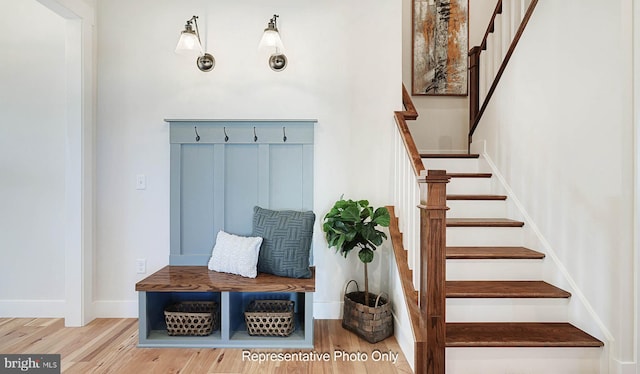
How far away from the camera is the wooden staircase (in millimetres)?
1773

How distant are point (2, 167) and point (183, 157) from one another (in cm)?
141

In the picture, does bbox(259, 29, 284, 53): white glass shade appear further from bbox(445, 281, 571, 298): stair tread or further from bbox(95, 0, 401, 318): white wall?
bbox(445, 281, 571, 298): stair tread

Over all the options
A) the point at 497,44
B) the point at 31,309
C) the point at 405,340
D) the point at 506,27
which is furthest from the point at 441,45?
the point at 31,309

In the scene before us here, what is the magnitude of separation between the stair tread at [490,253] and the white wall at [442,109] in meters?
1.69

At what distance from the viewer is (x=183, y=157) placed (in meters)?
2.69

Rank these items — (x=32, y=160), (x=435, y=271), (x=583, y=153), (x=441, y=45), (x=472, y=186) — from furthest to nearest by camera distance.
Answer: (x=441, y=45)
(x=472, y=186)
(x=32, y=160)
(x=583, y=153)
(x=435, y=271)

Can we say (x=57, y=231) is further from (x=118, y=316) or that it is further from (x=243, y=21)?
(x=243, y=21)

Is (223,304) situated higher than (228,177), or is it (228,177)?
(228,177)

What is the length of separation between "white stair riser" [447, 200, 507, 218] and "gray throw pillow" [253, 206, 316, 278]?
3.90 feet

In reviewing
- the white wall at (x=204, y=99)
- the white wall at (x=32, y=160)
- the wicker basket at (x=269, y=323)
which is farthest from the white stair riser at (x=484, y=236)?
the white wall at (x=32, y=160)

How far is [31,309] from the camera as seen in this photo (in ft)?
8.73

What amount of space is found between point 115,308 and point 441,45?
13.5ft

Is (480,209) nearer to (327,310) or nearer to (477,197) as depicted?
(477,197)

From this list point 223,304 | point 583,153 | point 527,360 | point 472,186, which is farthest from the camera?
point 472,186
